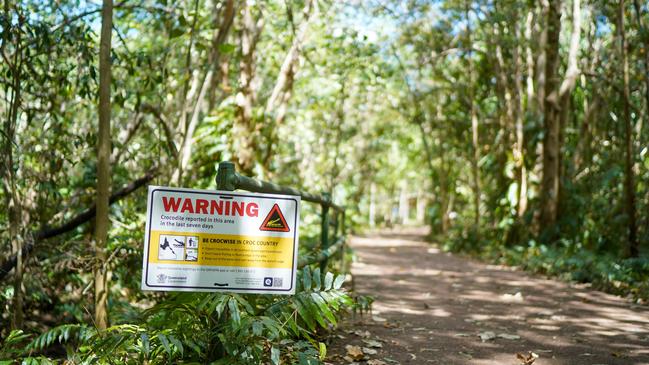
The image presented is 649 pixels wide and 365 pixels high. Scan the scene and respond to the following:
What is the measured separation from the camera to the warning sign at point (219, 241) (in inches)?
120

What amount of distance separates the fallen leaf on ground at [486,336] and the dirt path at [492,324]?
0.4 inches

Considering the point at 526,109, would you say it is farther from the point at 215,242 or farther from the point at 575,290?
the point at 215,242

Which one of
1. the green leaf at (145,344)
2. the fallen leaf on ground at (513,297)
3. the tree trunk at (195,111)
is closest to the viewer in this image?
the green leaf at (145,344)

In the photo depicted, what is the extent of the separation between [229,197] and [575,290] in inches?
299

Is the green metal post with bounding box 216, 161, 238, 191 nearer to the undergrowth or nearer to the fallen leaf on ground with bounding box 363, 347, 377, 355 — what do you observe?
the fallen leaf on ground with bounding box 363, 347, 377, 355

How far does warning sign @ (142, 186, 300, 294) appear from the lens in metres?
3.04

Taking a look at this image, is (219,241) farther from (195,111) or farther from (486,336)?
(195,111)

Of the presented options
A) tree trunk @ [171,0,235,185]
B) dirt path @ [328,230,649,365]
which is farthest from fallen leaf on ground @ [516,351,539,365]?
tree trunk @ [171,0,235,185]

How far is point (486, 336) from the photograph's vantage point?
5.57 metres

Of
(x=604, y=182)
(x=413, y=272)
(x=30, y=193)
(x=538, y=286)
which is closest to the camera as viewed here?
(x=30, y=193)

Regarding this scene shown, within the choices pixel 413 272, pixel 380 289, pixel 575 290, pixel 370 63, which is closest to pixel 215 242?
pixel 380 289

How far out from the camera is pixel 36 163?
679 centimetres

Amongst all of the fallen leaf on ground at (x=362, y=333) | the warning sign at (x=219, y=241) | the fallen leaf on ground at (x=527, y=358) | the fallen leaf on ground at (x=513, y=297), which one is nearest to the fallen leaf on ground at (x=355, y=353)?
the fallen leaf on ground at (x=362, y=333)

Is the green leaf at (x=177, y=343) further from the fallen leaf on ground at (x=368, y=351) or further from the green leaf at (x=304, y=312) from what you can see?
the fallen leaf on ground at (x=368, y=351)
